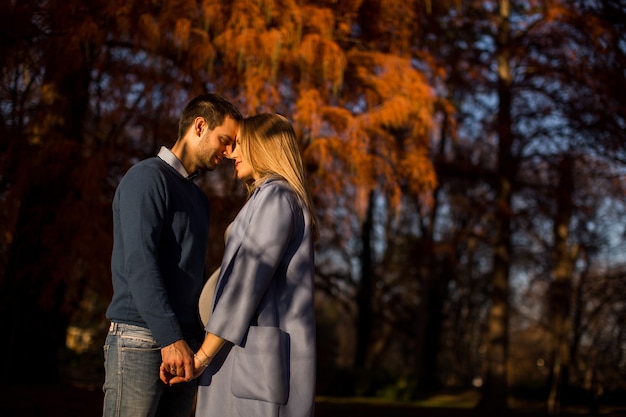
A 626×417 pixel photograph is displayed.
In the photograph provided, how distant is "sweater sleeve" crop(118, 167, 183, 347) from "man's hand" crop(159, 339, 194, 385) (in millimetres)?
23

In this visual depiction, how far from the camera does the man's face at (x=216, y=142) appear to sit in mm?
2658

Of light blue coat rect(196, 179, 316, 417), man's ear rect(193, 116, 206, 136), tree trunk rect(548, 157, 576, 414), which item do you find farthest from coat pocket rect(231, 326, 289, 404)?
tree trunk rect(548, 157, 576, 414)

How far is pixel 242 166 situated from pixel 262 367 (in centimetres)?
73

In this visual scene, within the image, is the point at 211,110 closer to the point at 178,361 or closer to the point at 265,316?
the point at 265,316

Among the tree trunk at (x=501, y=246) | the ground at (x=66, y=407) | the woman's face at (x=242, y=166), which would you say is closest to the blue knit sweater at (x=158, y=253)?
the woman's face at (x=242, y=166)

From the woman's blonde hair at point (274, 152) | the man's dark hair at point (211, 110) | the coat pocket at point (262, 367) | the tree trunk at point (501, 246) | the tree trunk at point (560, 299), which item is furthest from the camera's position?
the tree trunk at point (560, 299)

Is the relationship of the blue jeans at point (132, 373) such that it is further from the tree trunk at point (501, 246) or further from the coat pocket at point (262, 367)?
the tree trunk at point (501, 246)

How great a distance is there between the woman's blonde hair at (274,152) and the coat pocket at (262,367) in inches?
17.1

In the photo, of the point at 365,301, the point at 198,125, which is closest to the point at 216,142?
the point at 198,125

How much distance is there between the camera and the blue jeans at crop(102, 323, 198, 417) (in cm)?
235

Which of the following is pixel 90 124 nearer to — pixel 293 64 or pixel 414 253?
pixel 293 64

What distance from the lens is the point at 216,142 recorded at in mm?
2676

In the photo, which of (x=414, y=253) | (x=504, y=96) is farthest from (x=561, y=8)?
(x=414, y=253)

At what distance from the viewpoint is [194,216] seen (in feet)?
8.52
